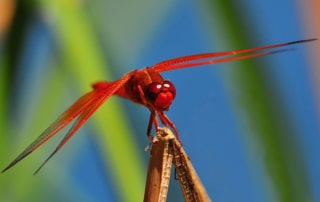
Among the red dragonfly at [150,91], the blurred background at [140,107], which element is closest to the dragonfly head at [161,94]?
the red dragonfly at [150,91]

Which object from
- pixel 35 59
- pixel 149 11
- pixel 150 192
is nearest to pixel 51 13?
pixel 35 59

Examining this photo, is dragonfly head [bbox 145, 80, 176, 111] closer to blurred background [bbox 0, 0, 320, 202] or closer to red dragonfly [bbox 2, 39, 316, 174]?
red dragonfly [bbox 2, 39, 316, 174]

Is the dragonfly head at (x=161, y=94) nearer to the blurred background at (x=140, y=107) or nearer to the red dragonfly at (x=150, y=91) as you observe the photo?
the red dragonfly at (x=150, y=91)

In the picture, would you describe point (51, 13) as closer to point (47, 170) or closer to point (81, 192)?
point (47, 170)

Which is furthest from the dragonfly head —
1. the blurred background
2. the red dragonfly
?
the blurred background

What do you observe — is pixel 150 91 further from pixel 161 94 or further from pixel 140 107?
pixel 140 107
